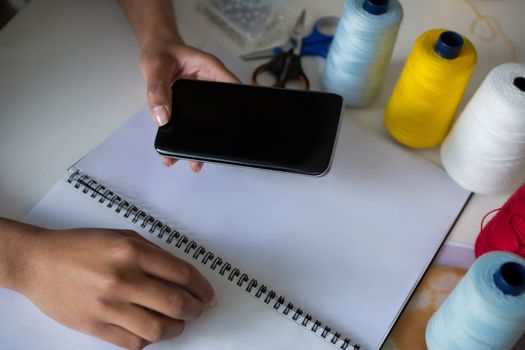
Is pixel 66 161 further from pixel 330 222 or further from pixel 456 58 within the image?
pixel 456 58

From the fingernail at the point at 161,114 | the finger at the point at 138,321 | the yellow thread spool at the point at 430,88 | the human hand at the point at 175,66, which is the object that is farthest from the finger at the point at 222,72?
the finger at the point at 138,321

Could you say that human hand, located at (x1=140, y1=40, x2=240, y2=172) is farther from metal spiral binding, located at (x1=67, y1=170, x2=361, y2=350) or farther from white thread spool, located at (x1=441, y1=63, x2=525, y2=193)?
white thread spool, located at (x1=441, y1=63, x2=525, y2=193)

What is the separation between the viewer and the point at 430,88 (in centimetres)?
66

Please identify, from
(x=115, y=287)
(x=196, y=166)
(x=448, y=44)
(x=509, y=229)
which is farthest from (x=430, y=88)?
(x=115, y=287)

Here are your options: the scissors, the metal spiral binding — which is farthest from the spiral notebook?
the scissors

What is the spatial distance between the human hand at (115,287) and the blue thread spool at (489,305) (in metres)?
0.27

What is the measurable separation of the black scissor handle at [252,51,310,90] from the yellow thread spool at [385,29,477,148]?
138 mm

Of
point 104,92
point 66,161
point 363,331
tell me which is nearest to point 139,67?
point 104,92

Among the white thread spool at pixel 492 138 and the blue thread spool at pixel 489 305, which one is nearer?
the blue thread spool at pixel 489 305

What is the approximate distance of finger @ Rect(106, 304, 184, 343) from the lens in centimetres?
57

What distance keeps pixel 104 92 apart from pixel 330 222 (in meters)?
0.37

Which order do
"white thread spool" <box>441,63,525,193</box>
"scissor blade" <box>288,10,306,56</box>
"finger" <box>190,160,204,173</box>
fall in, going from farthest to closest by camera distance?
1. "scissor blade" <box>288,10,306,56</box>
2. "finger" <box>190,160,204,173</box>
3. "white thread spool" <box>441,63,525,193</box>

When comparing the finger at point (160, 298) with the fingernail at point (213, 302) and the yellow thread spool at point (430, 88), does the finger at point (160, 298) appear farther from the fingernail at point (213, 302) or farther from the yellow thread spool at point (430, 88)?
the yellow thread spool at point (430, 88)

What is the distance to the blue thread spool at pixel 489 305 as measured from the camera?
487 mm
